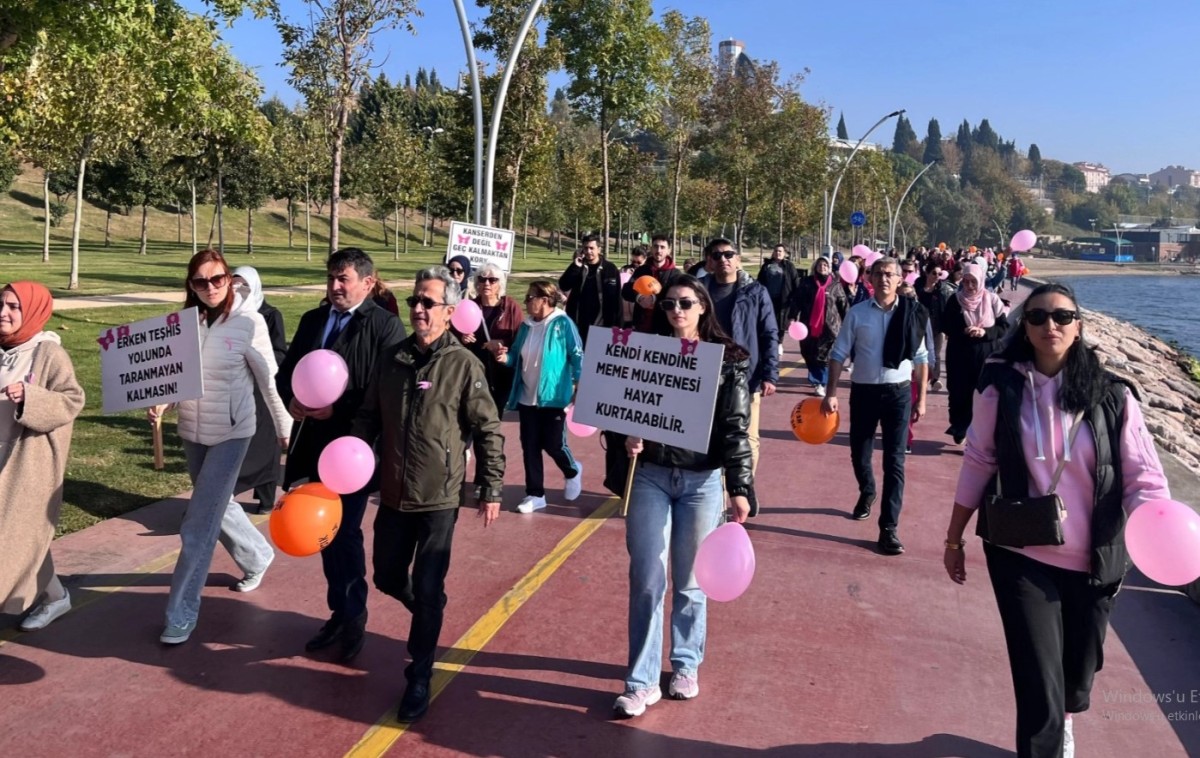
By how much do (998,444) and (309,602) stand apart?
12.2 ft

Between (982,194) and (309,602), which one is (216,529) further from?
(982,194)

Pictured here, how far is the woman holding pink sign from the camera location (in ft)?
14.9

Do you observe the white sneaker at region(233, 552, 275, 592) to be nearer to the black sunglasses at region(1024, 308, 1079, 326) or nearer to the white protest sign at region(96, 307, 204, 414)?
the white protest sign at region(96, 307, 204, 414)

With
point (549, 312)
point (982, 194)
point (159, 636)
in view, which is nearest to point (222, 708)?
point (159, 636)

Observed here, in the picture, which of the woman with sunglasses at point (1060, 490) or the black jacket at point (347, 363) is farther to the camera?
the black jacket at point (347, 363)

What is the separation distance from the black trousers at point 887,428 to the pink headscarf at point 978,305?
287 cm

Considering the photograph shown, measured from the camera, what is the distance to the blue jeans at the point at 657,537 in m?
4.19

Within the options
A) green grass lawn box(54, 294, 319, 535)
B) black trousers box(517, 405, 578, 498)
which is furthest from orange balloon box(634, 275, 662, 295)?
green grass lawn box(54, 294, 319, 535)

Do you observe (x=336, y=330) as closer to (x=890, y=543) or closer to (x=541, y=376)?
(x=541, y=376)

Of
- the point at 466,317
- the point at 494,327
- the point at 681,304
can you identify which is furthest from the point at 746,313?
the point at 681,304

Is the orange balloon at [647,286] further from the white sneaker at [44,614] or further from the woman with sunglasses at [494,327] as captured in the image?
the white sneaker at [44,614]

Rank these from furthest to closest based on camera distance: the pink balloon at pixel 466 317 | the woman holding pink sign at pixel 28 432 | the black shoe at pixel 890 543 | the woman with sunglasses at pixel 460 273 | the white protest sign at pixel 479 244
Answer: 1. the white protest sign at pixel 479 244
2. the woman with sunglasses at pixel 460 273
3. the pink balloon at pixel 466 317
4. the black shoe at pixel 890 543
5. the woman holding pink sign at pixel 28 432

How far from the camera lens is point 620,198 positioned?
45.5 m

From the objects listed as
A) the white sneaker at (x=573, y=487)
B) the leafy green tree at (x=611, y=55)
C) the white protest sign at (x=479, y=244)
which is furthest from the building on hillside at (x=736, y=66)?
the white sneaker at (x=573, y=487)
